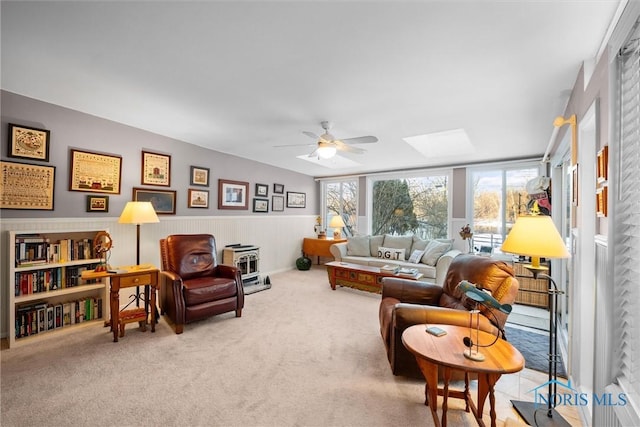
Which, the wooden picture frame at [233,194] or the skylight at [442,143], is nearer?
the skylight at [442,143]

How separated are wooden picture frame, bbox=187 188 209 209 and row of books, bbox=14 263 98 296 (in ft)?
5.02

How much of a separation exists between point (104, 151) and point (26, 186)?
82 centimetres

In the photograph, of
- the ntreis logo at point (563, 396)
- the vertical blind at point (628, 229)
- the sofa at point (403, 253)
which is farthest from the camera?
the sofa at point (403, 253)

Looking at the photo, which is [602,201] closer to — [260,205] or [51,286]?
[51,286]

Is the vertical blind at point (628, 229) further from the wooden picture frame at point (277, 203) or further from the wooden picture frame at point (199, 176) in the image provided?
the wooden picture frame at point (277, 203)

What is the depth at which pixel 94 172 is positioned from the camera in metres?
3.25

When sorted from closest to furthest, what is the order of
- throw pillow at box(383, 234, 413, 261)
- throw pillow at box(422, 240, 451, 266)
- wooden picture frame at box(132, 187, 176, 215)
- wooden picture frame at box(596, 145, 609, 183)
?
wooden picture frame at box(596, 145, 609, 183)
wooden picture frame at box(132, 187, 176, 215)
throw pillow at box(422, 240, 451, 266)
throw pillow at box(383, 234, 413, 261)

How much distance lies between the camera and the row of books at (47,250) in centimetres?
264

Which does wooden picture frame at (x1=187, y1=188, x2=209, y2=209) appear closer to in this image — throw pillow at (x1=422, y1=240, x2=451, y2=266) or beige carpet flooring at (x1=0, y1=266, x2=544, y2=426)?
beige carpet flooring at (x1=0, y1=266, x2=544, y2=426)

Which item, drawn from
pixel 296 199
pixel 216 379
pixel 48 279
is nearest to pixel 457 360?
pixel 216 379

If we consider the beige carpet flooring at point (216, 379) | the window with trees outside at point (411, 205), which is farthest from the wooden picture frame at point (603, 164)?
the window with trees outside at point (411, 205)

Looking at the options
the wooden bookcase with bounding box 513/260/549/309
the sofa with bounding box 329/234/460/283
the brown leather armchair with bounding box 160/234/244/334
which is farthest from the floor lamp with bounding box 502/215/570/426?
the brown leather armchair with bounding box 160/234/244/334

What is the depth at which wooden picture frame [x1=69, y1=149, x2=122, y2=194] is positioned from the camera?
3088 mm

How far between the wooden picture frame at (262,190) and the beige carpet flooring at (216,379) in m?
2.89
